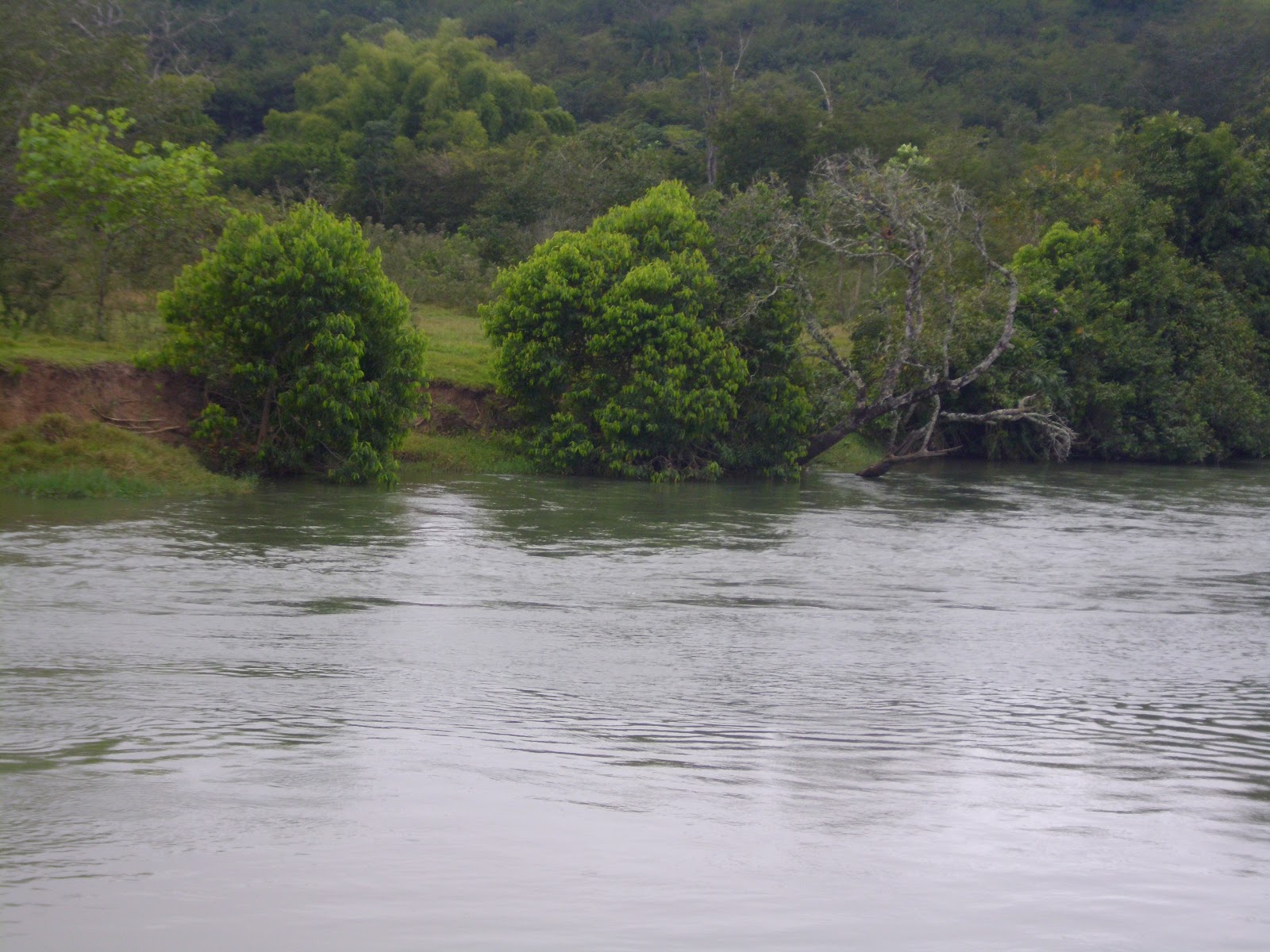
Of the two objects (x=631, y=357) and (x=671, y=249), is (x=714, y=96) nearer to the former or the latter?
(x=671, y=249)

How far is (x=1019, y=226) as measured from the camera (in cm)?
3656

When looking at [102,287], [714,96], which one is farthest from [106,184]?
[714,96]

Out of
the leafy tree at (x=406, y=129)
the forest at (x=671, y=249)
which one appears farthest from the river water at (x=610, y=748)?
the leafy tree at (x=406, y=129)

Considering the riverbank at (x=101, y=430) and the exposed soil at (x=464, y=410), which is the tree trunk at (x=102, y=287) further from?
the exposed soil at (x=464, y=410)

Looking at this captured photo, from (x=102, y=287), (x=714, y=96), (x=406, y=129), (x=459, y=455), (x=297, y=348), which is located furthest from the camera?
(x=714, y=96)

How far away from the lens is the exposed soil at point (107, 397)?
59.1 ft

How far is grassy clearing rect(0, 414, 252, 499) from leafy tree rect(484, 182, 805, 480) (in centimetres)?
603

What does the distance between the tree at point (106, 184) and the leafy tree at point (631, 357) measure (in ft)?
18.0

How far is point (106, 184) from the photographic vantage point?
19406 millimetres

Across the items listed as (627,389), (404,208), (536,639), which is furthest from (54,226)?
(404,208)

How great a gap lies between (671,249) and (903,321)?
564 centimetres

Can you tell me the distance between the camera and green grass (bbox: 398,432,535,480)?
2233 centimetres

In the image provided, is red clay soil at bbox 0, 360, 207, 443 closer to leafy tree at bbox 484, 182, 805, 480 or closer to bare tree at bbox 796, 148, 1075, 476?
leafy tree at bbox 484, 182, 805, 480

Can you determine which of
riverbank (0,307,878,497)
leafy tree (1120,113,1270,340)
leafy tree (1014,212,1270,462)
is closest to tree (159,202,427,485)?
riverbank (0,307,878,497)
